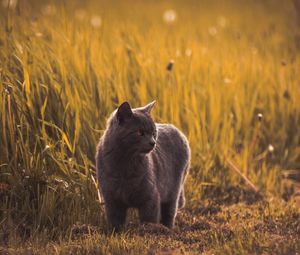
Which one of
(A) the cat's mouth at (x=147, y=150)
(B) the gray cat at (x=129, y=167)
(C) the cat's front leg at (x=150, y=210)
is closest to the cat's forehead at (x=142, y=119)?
(B) the gray cat at (x=129, y=167)

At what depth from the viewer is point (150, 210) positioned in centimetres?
479

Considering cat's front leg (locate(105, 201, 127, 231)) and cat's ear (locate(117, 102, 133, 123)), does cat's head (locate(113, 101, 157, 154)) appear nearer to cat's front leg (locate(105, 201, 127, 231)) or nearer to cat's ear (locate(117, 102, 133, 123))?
cat's ear (locate(117, 102, 133, 123))

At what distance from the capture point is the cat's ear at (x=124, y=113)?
4.57m

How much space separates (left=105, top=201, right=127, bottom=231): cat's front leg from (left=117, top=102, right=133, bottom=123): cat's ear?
2.06ft

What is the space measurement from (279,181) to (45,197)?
276cm

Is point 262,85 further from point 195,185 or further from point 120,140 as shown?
point 120,140

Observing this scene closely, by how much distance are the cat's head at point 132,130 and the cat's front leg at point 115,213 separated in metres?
0.43

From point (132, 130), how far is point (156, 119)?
149 centimetres

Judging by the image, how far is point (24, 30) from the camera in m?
6.31

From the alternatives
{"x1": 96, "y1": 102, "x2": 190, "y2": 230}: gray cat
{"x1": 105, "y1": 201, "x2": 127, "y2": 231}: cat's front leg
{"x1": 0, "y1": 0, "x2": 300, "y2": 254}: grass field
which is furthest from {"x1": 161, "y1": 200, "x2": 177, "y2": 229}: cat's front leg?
{"x1": 105, "y1": 201, "x2": 127, "y2": 231}: cat's front leg

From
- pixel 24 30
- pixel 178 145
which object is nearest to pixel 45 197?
pixel 178 145

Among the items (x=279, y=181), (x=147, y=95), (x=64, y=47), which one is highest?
(x=64, y=47)

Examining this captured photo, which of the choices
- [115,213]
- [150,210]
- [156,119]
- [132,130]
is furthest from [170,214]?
[156,119]

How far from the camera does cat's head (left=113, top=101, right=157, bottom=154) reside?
460 centimetres
